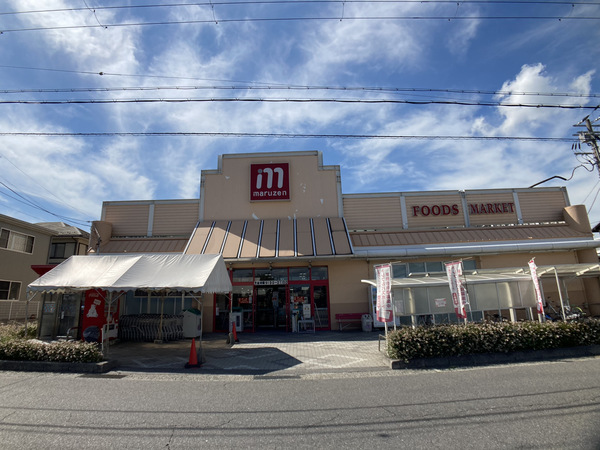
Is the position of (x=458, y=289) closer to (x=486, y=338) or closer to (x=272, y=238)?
(x=486, y=338)

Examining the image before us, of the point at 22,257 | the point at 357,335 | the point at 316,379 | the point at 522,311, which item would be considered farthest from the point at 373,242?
the point at 22,257

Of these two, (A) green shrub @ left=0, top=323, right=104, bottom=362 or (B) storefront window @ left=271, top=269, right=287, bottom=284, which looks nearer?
(A) green shrub @ left=0, top=323, right=104, bottom=362

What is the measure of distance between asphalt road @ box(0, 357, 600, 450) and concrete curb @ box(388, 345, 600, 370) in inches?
19.6

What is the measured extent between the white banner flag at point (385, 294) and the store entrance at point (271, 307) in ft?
23.8

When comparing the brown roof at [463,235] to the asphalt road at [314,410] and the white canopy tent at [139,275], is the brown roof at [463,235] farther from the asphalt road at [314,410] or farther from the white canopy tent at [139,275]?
the asphalt road at [314,410]

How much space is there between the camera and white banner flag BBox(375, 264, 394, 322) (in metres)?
9.51

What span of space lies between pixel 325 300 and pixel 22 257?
21.6m

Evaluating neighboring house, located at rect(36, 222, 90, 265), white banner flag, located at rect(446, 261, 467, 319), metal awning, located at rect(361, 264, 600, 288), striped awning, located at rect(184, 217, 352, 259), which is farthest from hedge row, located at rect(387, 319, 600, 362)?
neighboring house, located at rect(36, 222, 90, 265)

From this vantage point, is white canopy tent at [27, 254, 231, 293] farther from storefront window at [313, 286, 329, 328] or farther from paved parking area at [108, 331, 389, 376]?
storefront window at [313, 286, 329, 328]

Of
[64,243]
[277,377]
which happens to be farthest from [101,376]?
[64,243]

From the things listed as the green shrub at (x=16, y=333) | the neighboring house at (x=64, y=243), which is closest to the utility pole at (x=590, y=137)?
the green shrub at (x=16, y=333)

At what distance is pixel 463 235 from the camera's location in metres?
17.5

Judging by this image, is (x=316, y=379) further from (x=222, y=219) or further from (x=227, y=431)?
(x=222, y=219)

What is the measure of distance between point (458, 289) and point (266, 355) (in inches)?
248
